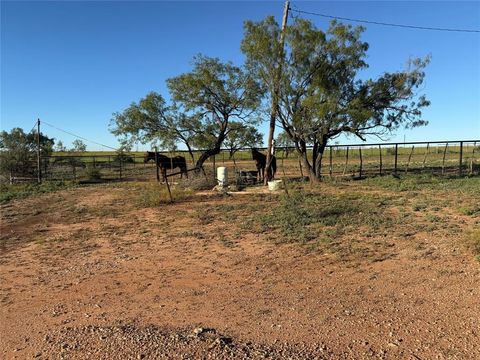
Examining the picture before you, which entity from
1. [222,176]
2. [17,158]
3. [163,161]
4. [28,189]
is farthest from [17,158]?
[222,176]

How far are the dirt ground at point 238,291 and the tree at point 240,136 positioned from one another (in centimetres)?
1307

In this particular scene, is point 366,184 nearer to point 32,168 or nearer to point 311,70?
point 311,70

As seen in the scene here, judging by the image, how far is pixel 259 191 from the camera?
53.0 feet

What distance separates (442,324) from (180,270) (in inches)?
159

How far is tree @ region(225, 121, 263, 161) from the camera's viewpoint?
23625 mm

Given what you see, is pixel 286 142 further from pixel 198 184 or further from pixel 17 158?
pixel 17 158

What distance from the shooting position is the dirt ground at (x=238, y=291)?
165 inches

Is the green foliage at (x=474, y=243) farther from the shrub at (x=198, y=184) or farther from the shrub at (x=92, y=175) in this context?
the shrub at (x=92, y=175)

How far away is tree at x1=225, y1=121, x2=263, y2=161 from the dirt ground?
42.9ft

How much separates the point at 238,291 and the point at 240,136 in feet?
60.4

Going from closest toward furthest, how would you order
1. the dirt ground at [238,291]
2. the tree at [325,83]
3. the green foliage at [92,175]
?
the dirt ground at [238,291] < the tree at [325,83] < the green foliage at [92,175]

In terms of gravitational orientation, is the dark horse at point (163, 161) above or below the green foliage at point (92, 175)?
above

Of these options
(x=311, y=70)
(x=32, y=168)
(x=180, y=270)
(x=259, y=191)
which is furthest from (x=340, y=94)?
(x=32, y=168)

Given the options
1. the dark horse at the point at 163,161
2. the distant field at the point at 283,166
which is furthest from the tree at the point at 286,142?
the dark horse at the point at 163,161
